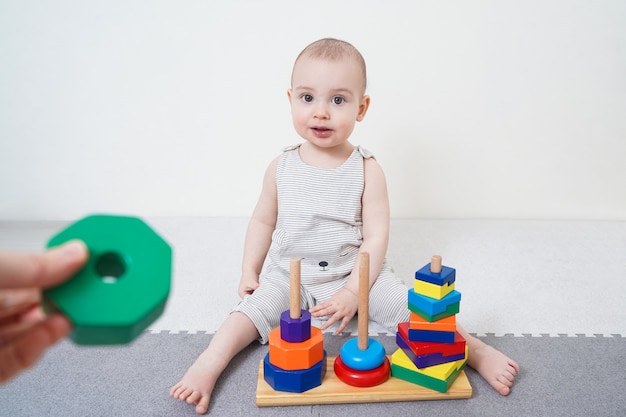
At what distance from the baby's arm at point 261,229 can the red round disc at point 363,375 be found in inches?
13.1

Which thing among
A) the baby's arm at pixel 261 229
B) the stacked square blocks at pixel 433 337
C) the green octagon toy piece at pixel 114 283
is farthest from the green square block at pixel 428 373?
the green octagon toy piece at pixel 114 283

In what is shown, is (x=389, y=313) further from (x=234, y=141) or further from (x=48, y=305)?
(x=234, y=141)

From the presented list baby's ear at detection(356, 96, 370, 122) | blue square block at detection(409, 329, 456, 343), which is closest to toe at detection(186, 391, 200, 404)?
blue square block at detection(409, 329, 456, 343)

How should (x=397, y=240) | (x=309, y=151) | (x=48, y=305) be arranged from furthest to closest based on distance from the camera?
(x=397, y=240)
(x=309, y=151)
(x=48, y=305)

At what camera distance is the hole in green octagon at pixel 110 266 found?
40cm

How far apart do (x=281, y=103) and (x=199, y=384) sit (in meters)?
0.99

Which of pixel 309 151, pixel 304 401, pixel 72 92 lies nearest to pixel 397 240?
pixel 309 151

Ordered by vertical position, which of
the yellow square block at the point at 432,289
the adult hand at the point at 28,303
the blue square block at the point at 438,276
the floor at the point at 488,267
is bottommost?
the floor at the point at 488,267

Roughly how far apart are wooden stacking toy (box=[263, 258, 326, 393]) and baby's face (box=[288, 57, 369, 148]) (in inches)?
12.5

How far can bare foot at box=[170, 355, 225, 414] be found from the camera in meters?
0.75

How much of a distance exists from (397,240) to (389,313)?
528 mm

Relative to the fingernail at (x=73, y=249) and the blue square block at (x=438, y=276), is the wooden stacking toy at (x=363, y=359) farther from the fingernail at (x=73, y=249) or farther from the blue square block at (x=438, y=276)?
the fingernail at (x=73, y=249)

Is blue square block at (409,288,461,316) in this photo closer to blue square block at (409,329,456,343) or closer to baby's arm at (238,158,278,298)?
blue square block at (409,329,456,343)

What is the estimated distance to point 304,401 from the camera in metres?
0.76
